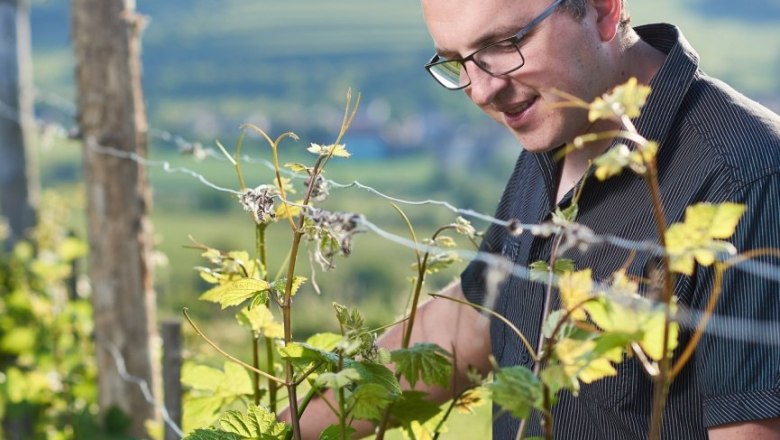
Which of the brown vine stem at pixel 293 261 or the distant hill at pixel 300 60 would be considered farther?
the distant hill at pixel 300 60

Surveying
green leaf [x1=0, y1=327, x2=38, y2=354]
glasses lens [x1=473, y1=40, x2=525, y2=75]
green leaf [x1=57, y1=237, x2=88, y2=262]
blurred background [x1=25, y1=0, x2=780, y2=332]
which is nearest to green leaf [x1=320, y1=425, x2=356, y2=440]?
glasses lens [x1=473, y1=40, x2=525, y2=75]

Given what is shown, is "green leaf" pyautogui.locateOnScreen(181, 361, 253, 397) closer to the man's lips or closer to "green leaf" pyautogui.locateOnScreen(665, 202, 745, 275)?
the man's lips

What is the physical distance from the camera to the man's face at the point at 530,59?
142cm

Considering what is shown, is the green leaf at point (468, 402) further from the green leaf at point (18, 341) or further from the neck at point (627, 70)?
the green leaf at point (18, 341)

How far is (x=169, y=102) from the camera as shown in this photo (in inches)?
1265

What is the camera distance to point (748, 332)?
3.85 ft

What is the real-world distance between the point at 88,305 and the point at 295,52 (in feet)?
107

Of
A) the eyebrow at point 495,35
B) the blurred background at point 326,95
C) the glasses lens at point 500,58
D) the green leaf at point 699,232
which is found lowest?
the blurred background at point 326,95

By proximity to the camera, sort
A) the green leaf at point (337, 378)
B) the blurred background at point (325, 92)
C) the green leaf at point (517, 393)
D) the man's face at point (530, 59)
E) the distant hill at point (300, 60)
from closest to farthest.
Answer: the green leaf at point (517, 393) → the green leaf at point (337, 378) → the man's face at point (530, 59) → the blurred background at point (325, 92) → the distant hill at point (300, 60)

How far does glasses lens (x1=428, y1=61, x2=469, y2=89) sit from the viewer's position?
59.2 inches

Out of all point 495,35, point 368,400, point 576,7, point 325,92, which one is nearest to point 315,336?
point 368,400

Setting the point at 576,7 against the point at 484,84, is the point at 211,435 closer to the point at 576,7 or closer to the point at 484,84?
the point at 484,84

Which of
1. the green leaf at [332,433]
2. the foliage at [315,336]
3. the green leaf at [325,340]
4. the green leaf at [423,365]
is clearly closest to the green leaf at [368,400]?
the foliage at [315,336]

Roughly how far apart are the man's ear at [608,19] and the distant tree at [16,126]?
4068 mm
